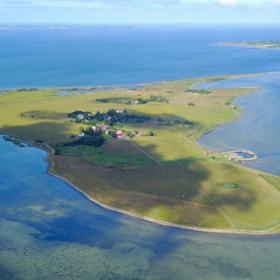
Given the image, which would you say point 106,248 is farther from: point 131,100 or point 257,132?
point 131,100

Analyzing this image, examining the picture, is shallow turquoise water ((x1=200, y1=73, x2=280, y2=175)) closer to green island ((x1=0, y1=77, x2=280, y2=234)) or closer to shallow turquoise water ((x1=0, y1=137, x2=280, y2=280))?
green island ((x1=0, y1=77, x2=280, y2=234))

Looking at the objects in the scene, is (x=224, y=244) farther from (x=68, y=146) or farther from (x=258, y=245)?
(x=68, y=146)

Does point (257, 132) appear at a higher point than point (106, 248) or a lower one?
lower

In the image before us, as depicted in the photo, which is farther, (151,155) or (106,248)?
(151,155)

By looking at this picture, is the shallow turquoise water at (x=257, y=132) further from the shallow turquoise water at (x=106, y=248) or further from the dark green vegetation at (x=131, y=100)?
the shallow turquoise water at (x=106, y=248)

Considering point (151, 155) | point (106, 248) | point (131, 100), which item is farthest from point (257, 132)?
point (106, 248)

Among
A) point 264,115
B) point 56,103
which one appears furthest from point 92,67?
point 264,115

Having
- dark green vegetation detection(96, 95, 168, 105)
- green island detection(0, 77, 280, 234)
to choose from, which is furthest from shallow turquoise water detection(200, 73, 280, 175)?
dark green vegetation detection(96, 95, 168, 105)
